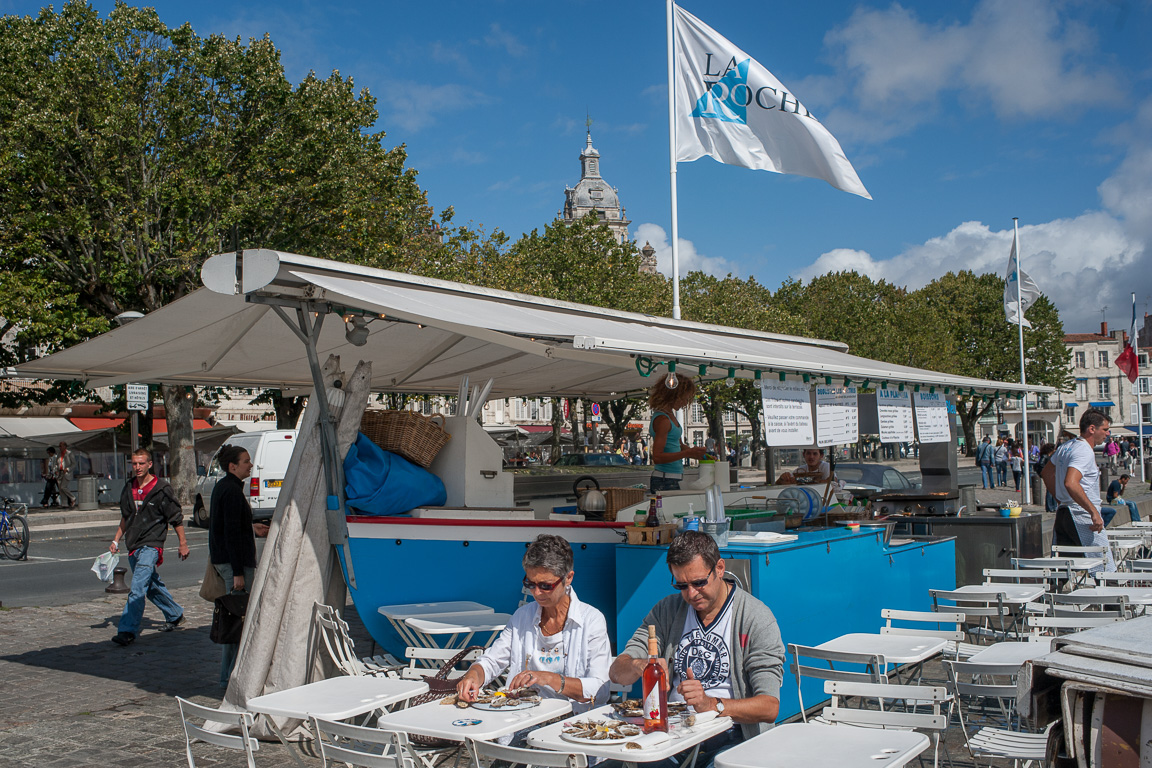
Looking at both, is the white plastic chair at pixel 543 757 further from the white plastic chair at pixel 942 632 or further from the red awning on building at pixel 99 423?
the red awning on building at pixel 99 423

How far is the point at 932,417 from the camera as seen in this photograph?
9648mm

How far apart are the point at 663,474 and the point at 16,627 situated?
695 cm

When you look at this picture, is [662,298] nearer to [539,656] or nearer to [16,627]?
[16,627]

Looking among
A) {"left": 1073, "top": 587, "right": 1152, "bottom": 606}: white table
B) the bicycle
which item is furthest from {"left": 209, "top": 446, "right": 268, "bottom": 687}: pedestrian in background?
the bicycle

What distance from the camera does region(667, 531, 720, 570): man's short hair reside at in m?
4.08

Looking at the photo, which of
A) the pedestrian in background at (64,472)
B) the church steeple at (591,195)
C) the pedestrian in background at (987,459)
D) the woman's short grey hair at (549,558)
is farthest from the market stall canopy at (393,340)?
the church steeple at (591,195)

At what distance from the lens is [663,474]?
799 cm

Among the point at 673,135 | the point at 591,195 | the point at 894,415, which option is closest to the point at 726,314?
the point at 673,135

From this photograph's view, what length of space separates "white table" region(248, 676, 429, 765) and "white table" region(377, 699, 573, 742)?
33cm

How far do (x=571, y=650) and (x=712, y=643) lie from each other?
0.67 m

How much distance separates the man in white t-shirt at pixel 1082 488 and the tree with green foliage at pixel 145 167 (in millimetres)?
17398

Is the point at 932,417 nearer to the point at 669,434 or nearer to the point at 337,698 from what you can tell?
the point at 669,434

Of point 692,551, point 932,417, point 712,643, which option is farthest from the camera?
point 932,417

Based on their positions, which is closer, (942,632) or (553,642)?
(553,642)
